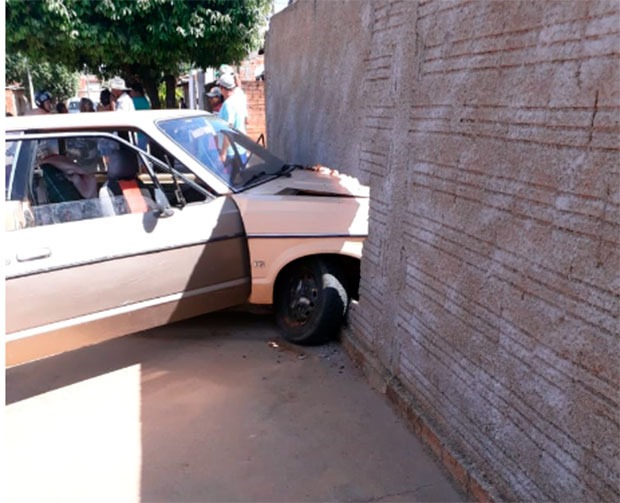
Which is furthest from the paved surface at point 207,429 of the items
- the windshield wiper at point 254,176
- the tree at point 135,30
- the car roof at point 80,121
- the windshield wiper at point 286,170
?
the tree at point 135,30

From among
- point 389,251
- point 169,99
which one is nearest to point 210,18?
point 169,99

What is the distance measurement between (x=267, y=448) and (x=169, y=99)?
11776 millimetres

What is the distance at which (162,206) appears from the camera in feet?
12.6

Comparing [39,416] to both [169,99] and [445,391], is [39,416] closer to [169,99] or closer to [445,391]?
[445,391]

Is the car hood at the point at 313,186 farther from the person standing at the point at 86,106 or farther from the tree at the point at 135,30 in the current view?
the person standing at the point at 86,106

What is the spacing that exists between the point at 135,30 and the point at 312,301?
7.96 metres

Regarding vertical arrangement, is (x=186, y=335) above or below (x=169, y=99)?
below

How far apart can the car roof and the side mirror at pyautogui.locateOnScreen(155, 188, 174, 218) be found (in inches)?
23.2

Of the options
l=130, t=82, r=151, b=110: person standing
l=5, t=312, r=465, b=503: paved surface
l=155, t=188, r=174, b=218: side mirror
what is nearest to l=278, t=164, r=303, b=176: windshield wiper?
l=155, t=188, r=174, b=218: side mirror

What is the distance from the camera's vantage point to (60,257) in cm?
350

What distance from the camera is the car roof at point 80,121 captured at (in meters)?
3.79

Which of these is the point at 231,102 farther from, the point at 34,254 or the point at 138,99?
the point at 34,254

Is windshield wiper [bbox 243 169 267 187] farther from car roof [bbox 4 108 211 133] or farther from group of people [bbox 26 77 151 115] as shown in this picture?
group of people [bbox 26 77 151 115]

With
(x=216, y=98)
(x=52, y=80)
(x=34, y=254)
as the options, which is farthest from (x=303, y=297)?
(x=52, y=80)
